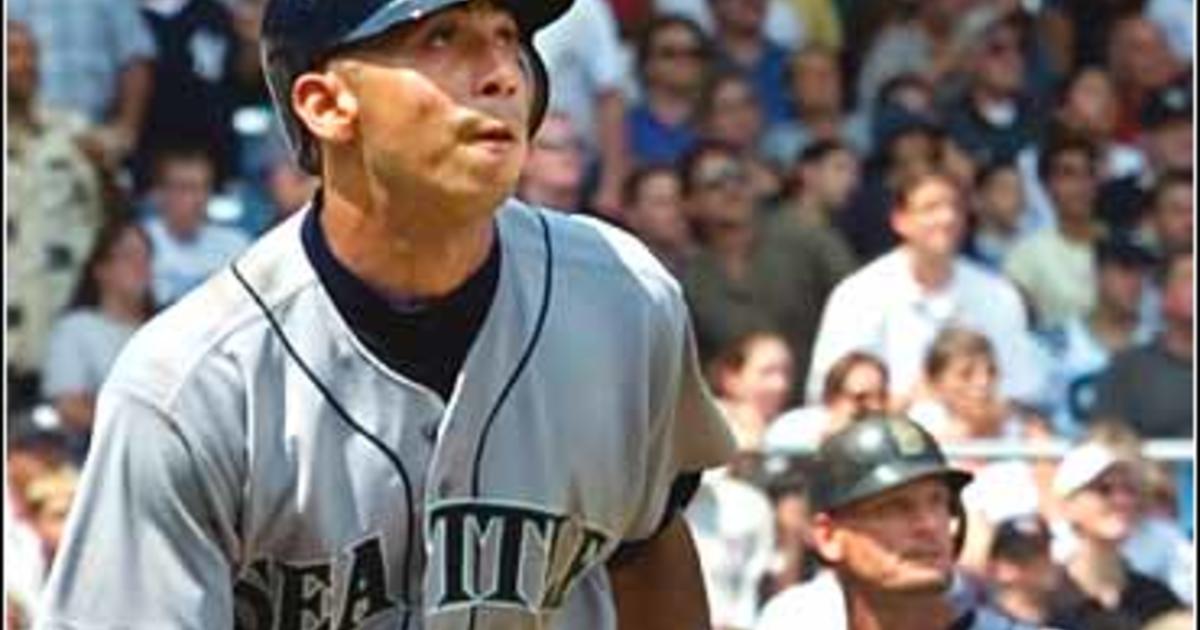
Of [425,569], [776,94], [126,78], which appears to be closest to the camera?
[425,569]

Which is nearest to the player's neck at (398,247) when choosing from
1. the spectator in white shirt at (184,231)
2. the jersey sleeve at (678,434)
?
the jersey sleeve at (678,434)

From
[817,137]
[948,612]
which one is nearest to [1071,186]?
[817,137]

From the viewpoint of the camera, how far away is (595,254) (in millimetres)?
3641

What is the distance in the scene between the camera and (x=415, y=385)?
348cm

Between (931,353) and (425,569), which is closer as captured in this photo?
(425,569)

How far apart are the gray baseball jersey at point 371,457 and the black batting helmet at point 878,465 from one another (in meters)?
2.46

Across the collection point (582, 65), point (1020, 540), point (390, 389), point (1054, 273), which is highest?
point (390, 389)

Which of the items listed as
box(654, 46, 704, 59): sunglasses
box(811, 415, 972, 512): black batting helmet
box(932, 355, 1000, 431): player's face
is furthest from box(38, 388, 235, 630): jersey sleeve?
box(654, 46, 704, 59): sunglasses

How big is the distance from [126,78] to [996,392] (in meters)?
2.98

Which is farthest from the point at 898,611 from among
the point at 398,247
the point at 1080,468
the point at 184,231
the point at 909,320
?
the point at 184,231

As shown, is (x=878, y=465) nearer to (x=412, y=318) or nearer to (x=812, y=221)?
(x=412, y=318)

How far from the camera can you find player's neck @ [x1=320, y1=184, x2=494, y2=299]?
11.2 ft

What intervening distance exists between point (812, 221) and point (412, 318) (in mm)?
7284

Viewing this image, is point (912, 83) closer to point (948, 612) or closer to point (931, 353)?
point (931, 353)
